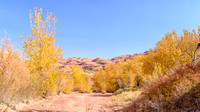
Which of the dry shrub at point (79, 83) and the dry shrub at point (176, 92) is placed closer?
the dry shrub at point (176, 92)

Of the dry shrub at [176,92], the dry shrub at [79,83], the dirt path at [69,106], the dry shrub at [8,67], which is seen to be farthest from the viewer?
the dry shrub at [79,83]

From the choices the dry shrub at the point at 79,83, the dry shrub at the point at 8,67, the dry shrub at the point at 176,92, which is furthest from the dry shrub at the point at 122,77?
the dry shrub at the point at 8,67

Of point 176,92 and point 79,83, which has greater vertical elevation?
point 79,83

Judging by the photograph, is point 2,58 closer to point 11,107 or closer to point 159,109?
point 11,107

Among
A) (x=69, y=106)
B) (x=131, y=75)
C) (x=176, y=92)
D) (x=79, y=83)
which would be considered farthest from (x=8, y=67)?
(x=79, y=83)

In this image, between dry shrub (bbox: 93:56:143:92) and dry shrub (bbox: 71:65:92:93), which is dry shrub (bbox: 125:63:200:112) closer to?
dry shrub (bbox: 93:56:143:92)

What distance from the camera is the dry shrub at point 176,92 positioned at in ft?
14.8

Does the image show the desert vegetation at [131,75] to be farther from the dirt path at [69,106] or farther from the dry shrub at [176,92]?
the dirt path at [69,106]

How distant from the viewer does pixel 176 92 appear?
5066 millimetres

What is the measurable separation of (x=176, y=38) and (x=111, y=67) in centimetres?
1629

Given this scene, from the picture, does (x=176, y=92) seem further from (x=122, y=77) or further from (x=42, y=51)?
(x=122, y=77)

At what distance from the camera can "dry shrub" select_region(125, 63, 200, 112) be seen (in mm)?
4512

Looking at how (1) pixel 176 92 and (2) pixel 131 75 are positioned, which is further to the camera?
(2) pixel 131 75

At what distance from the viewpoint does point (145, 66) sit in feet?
58.5
